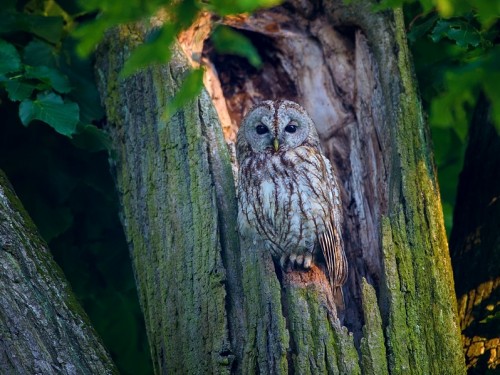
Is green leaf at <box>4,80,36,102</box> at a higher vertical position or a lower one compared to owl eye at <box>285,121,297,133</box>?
higher

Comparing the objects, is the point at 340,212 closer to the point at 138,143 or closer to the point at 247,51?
the point at 138,143

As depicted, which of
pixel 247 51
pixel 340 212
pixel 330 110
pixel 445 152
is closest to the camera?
pixel 247 51

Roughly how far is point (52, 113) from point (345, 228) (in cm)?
147

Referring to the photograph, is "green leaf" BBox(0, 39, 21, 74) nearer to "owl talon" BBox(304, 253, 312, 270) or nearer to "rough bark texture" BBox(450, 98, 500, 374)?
"owl talon" BBox(304, 253, 312, 270)

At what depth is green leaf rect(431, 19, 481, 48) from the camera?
10.5 ft

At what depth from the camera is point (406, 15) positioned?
3.78 meters

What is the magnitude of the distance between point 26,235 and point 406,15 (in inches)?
87.9

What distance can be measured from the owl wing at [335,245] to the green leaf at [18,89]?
1430 mm

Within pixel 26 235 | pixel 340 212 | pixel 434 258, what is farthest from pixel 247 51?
pixel 340 212

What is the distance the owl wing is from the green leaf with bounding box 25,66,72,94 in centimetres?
129

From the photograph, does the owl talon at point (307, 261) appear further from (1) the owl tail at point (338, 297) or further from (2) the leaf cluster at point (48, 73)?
(2) the leaf cluster at point (48, 73)

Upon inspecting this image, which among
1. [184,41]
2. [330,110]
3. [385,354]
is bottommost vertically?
[385,354]

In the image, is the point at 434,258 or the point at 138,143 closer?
the point at 434,258

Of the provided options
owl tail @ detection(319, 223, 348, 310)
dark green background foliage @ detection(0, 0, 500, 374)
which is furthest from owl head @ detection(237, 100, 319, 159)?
owl tail @ detection(319, 223, 348, 310)
